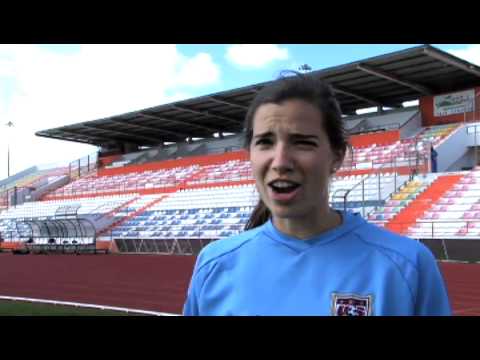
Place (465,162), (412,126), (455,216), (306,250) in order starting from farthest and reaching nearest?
(412,126) → (465,162) → (455,216) → (306,250)

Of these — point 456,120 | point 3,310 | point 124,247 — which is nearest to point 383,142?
point 456,120

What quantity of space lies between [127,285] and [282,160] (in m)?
10.00

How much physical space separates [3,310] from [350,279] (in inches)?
285

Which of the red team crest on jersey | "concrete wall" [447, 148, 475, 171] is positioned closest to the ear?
the red team crest on jersey

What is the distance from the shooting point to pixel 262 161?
1643 millimetres

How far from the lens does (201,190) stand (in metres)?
28.1

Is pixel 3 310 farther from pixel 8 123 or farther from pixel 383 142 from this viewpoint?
pixel 8 123

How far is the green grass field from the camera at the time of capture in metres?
7.16

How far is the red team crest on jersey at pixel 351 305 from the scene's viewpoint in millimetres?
1522

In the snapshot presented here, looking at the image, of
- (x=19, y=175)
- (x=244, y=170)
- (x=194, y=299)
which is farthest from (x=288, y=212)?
(x=19, y=175)

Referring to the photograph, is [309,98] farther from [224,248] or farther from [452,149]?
[452,149]

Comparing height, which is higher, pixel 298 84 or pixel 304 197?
pixel 298 84

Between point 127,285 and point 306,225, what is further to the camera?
point 127,285
